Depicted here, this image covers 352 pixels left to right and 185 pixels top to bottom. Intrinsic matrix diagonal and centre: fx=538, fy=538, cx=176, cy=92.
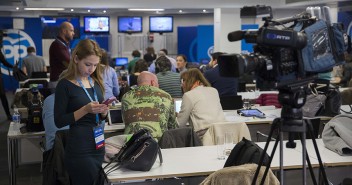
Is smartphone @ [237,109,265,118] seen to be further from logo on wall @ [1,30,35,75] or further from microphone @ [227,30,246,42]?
logo on wall @ [1,30,35,75]

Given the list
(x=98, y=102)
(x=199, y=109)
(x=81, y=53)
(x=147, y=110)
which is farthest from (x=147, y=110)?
(x=81, y=53)

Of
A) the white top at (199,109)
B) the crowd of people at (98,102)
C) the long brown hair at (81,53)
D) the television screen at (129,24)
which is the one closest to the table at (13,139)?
the crowd of people at (98,102)

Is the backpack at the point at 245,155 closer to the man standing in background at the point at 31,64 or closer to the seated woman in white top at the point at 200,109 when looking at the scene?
the seated woman in white top at the point at 200,109

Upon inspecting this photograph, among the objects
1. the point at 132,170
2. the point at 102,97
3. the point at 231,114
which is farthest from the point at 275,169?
the point at 231,114

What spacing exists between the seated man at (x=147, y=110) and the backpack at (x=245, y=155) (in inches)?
51.8

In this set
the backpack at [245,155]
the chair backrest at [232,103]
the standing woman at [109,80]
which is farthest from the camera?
the standing woman at [109,80]

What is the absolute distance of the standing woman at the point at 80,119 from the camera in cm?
359

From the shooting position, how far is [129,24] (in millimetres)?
17750

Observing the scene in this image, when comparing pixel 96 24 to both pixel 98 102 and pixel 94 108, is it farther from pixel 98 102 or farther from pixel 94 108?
pixel 94 108

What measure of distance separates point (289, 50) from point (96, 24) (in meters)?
14.9

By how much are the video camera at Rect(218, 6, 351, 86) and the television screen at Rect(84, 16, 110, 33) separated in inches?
574

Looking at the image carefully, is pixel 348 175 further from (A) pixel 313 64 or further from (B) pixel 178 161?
(A) pixel 313 64

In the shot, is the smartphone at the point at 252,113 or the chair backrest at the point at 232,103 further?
the chair backrest at the point at 232,103

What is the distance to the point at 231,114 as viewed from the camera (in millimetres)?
6312
